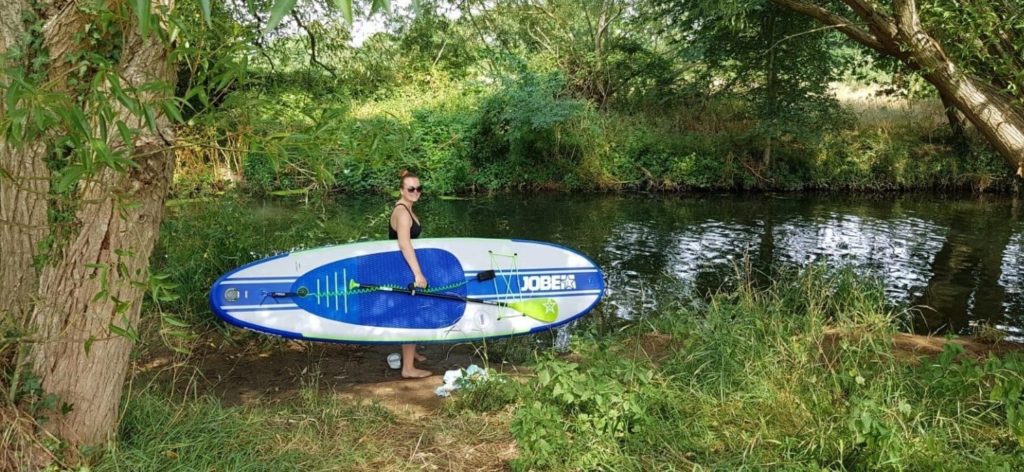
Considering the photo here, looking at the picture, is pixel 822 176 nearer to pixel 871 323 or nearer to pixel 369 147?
pixel 871 323

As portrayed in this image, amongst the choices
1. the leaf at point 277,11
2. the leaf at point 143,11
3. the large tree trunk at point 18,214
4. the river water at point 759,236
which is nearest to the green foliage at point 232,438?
the large tree trunk at point 18,214

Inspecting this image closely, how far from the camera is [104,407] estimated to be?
2.74 meters

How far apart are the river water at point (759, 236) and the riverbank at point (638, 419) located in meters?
2.16

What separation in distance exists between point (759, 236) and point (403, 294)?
293 inches

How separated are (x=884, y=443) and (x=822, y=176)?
1427cm

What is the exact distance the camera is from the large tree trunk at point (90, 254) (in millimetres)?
2383

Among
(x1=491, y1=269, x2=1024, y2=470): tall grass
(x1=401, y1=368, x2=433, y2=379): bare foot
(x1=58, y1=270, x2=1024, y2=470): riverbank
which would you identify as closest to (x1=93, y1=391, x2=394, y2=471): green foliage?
(x1=58, y1=270, x2=1024, y2=470): riverbank

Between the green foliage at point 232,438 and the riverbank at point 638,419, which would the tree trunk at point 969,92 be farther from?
the green foliage at point 232,438

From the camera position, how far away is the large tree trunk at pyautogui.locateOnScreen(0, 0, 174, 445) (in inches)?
93.8

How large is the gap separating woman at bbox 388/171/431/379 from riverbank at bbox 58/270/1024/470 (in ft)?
1.44

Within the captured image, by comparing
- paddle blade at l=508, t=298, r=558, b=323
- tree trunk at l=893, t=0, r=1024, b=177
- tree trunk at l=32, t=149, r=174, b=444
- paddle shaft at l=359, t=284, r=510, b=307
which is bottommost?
paddle blade at l=508, t=298, r=558, b=323

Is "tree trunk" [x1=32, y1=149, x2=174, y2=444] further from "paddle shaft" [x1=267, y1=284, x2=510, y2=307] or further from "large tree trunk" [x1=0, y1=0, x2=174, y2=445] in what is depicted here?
"paddle shaft" [x1=267, y1=284, x2=510, y2=307]

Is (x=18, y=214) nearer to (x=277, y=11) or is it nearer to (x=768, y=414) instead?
(x=277, y=11)

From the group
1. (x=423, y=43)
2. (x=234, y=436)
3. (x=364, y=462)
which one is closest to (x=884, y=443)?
(x=364, y=462)
